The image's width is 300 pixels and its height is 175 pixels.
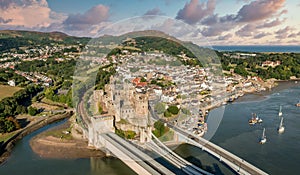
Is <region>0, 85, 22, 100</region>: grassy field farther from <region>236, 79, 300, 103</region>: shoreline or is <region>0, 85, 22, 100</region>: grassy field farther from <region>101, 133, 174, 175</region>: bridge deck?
<region>236, 79, 300, 103</region>: shoreline

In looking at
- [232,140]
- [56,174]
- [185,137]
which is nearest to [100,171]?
[56,174]

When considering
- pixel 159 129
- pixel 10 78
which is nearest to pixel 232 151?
pixel 159 129

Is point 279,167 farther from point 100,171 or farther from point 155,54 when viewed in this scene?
point 155,54

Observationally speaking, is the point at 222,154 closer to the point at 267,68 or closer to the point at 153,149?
the point at 153,149

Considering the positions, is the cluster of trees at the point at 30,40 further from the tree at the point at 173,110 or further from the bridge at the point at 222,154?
the bridge at the point at 222,154

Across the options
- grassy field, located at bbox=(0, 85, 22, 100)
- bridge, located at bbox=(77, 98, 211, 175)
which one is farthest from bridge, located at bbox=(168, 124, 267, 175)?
A: grassy field, located at bbox=(0, 85, 22, 100)
